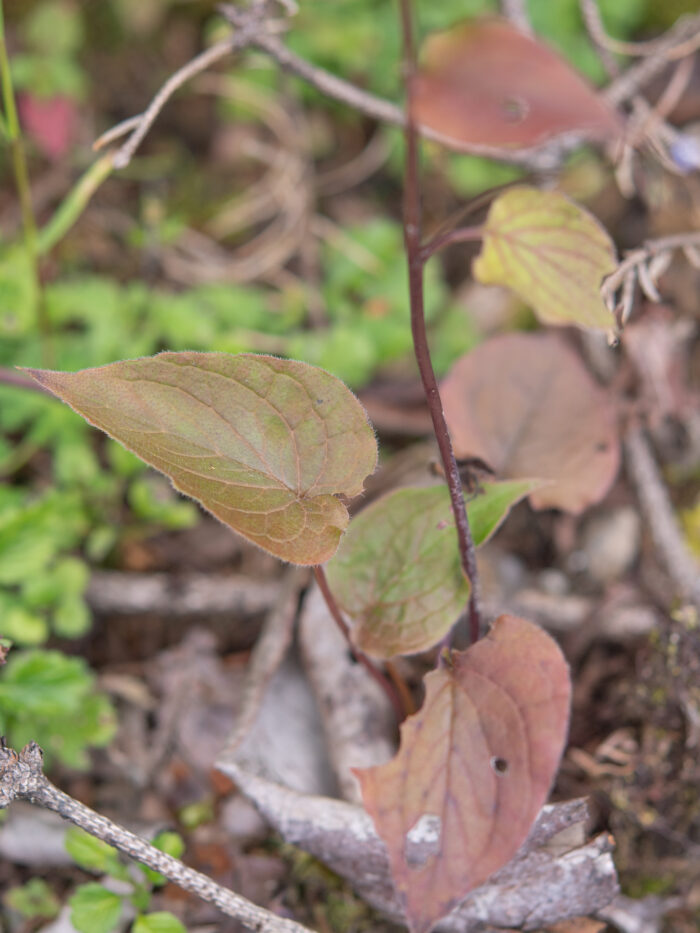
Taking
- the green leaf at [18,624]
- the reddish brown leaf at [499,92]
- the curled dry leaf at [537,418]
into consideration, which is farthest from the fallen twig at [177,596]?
the reddish brown leaf at [499,92]

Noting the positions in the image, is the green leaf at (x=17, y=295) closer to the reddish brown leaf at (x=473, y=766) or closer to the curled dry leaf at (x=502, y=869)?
the curled dry leaf at (x=502, y=869)

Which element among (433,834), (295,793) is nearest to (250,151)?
(295,793)

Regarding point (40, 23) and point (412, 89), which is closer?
point (412, 89)

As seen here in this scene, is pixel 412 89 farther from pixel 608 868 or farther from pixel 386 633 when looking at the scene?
pixel 608 868

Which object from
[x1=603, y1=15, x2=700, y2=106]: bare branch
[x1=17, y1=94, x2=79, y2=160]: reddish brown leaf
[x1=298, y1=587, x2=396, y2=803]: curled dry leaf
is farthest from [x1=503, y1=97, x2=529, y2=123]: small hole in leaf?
[x1=17, y1=94, x2=79, y2=160]: reddish brown leaf

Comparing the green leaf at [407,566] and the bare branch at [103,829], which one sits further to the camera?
the green leaf at [407,566]

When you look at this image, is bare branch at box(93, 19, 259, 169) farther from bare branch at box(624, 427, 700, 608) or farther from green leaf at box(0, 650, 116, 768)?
bare branch at box(624, 427, 700, 608)

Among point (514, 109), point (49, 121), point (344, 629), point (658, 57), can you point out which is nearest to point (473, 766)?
point (344, 629)
